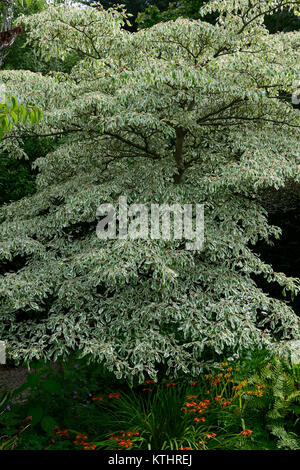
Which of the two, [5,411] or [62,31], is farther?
[62,31]

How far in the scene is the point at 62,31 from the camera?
4.41 m

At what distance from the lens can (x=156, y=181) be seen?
4.19 meters

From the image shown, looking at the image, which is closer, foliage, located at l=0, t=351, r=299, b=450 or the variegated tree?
foliage, located at l=0, t=351, r=299, b=450

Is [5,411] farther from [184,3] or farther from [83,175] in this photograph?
[184,3]

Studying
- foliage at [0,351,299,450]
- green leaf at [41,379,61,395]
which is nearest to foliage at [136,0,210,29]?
foliage at [0,351,299,450]
